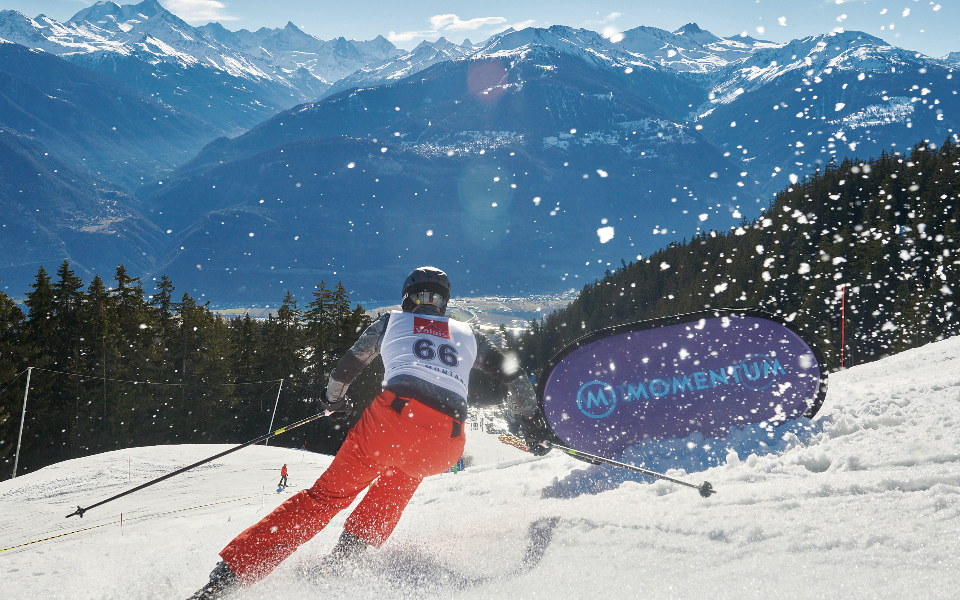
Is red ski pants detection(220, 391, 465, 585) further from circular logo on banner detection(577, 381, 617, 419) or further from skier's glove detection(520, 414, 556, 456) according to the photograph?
circular logo on banner detection(577, 381, 617, 419)

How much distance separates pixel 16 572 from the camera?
4246 millimetres

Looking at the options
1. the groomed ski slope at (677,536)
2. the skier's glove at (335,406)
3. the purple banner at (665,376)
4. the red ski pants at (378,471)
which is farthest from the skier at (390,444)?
the purple banner at (665,376)

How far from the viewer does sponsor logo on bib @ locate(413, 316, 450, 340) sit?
4223mm

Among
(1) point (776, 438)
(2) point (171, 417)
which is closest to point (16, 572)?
(1) point (776, 438)

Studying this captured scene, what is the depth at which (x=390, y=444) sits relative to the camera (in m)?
3.68

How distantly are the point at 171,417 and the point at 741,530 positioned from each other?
117ft

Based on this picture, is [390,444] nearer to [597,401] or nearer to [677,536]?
[677,536]

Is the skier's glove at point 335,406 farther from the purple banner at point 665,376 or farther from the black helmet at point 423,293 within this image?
the purple banner at point 665,376

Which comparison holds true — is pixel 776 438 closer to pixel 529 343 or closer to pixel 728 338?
pixel 728 338

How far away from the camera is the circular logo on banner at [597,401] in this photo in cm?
589

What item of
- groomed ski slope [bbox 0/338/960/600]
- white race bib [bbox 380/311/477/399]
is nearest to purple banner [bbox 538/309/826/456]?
groomed ski slope [bbox 0/338/960/600]

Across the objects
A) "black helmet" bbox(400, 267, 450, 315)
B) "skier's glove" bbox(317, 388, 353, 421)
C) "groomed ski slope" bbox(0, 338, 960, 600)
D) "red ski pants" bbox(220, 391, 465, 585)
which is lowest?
"groomed ski slope" bbox(0, 338, 960, 600)

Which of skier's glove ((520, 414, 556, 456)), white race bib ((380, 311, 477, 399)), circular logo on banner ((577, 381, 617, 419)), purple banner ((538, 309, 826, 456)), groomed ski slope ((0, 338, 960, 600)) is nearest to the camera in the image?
groomed ski slope ((0, 338, 960, 600))

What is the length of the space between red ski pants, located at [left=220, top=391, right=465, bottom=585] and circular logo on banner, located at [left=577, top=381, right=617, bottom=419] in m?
2.47
